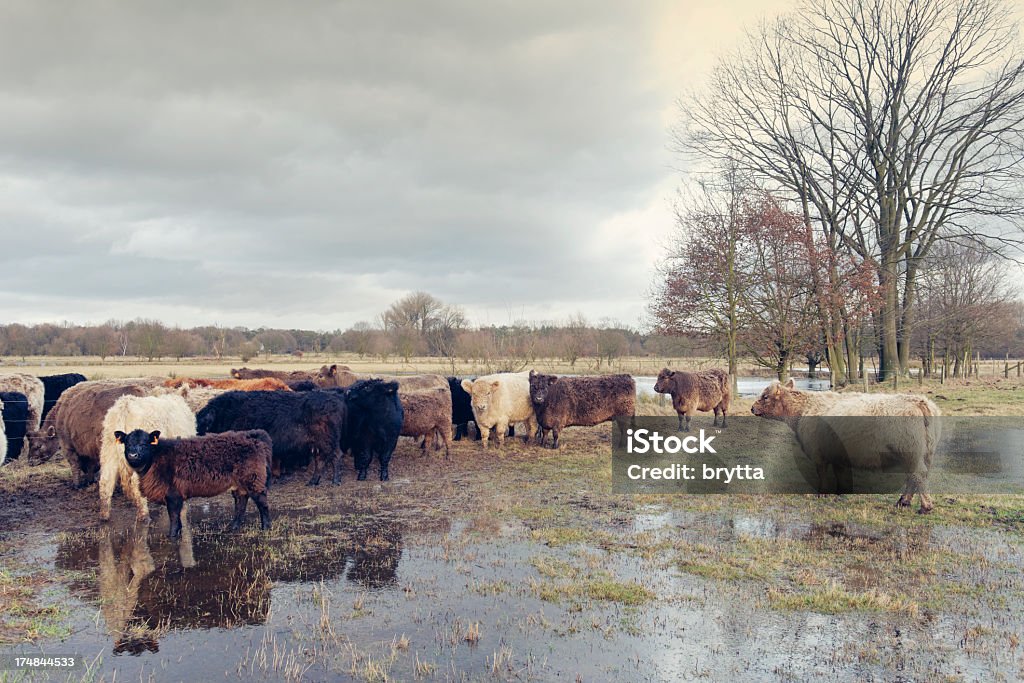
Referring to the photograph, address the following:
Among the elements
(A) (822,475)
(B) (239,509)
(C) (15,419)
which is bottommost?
(B) (239,509)

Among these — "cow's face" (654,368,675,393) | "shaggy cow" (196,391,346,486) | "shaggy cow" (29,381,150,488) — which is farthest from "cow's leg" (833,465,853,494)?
"shaggy cow" (29,381,150,488)

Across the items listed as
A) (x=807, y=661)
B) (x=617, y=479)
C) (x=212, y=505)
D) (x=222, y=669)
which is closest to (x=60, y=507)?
(x=212, y=505)

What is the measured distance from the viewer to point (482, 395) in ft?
47.2

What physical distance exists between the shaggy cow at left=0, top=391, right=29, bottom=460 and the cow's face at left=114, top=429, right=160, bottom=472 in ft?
25.6

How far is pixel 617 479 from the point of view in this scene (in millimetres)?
10844

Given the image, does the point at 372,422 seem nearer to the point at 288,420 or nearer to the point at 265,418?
the point at 288,420

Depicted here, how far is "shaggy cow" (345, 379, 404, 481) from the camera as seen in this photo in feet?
36.6

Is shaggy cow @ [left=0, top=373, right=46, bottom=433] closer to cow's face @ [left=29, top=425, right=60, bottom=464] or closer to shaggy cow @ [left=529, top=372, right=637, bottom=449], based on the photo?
cow's face @ [left=29, top=425, right=60, bottom=464]

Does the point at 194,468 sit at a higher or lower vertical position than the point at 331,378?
lower

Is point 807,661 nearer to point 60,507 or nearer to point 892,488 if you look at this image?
point 892,488

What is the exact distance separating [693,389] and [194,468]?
11.7m

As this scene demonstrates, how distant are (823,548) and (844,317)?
16.8 metres

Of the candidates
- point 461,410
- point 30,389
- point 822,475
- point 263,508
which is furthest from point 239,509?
point 30,389

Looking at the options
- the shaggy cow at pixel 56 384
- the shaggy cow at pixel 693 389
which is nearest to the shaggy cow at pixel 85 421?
the shaggy cow at pixel 56 384
